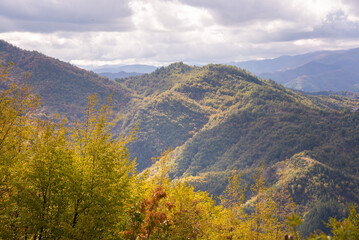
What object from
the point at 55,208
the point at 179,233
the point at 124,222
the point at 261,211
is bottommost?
the point at 261,211

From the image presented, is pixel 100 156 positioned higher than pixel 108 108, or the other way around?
pixel 108 108

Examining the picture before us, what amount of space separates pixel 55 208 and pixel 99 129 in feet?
23.7

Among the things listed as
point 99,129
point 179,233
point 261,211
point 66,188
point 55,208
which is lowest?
point 261,211

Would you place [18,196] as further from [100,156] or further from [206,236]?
[206,236]

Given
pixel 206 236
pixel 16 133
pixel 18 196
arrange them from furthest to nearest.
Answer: pixel 206 236, pixel 16 133, pixel 18 196

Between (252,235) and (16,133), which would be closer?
(16,133)

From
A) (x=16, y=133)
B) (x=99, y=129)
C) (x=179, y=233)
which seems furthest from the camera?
(x=16, y=133)

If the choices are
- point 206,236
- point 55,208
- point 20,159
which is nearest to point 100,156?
point 55,208

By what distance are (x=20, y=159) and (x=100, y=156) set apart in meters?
7.09

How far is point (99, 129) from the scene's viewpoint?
25453mm

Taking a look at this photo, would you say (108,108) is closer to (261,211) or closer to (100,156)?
(100,156)

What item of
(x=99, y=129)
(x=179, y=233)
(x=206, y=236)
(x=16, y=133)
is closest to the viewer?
(x=179, y=233)

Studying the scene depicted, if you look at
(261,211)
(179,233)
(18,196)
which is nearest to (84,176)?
(18,196)

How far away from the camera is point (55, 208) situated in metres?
21.4
